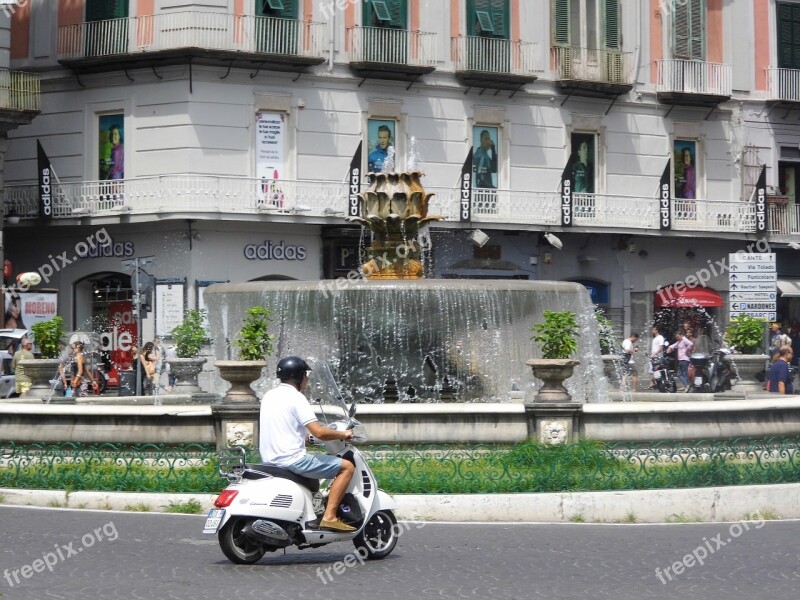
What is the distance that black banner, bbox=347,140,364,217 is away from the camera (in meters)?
36.1

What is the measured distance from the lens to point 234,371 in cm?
1627

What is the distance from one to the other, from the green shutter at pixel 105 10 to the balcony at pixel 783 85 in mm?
16720

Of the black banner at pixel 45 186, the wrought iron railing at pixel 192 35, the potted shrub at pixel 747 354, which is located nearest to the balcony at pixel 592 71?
the wrought iron railing at pixel 192 35

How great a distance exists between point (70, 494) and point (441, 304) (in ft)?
20.8

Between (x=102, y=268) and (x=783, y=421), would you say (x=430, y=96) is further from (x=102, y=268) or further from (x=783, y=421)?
(x=783, y=421)

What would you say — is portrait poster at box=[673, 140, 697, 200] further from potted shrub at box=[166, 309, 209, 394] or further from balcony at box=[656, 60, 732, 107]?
potted shrub at box=[166, 309, 209, 394]

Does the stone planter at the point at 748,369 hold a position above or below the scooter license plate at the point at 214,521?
above

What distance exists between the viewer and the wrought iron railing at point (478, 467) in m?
14.3

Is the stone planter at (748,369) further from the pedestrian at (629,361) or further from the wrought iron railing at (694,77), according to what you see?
the wrought iron railing at (694,77)

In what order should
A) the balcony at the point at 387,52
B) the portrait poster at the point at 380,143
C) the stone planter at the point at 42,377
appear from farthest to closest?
the portrait poster at the point at 380,143 < the balcony at the point at 387,52 < the stone planter at the point at 42,377

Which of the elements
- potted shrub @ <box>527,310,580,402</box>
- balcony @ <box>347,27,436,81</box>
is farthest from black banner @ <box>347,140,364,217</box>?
potted shrub @ <box>527,310,580,402</box>

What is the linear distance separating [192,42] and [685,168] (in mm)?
13676

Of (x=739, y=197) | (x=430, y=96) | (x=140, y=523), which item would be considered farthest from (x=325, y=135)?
(x=140, y=523)

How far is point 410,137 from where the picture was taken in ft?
123
